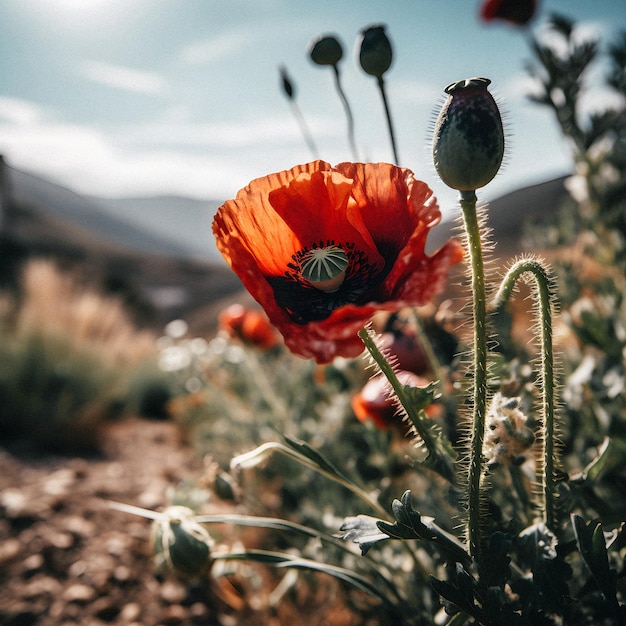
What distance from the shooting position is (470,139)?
62 cm

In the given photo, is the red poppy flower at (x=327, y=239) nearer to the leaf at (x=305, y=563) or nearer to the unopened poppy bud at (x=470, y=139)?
the unopened poppy bud at (x=470, y=139)

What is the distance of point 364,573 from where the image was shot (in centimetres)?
151

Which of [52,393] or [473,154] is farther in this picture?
[52,393]

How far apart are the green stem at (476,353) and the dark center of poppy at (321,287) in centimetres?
21

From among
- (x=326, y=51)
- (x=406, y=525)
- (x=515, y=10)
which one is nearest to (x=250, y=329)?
(x=326, y=51)

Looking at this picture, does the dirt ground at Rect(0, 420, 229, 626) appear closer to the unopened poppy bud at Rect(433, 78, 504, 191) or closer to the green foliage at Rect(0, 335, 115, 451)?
the green foliage at Rect(0, 335, 115, 451)

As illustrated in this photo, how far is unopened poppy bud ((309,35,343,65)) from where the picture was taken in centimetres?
112

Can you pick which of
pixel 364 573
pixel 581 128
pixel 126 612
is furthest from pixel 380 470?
pixel 581 128

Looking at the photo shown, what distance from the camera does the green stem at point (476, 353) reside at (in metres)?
0.62

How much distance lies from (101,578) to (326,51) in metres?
1.75

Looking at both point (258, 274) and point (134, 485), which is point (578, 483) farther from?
point (134, 485)

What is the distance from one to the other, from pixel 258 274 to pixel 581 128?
2.68 metres

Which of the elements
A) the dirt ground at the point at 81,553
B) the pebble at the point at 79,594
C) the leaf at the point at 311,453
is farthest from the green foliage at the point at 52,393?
the leaf at the point at 311,453

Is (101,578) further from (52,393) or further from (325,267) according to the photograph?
(52,393)
